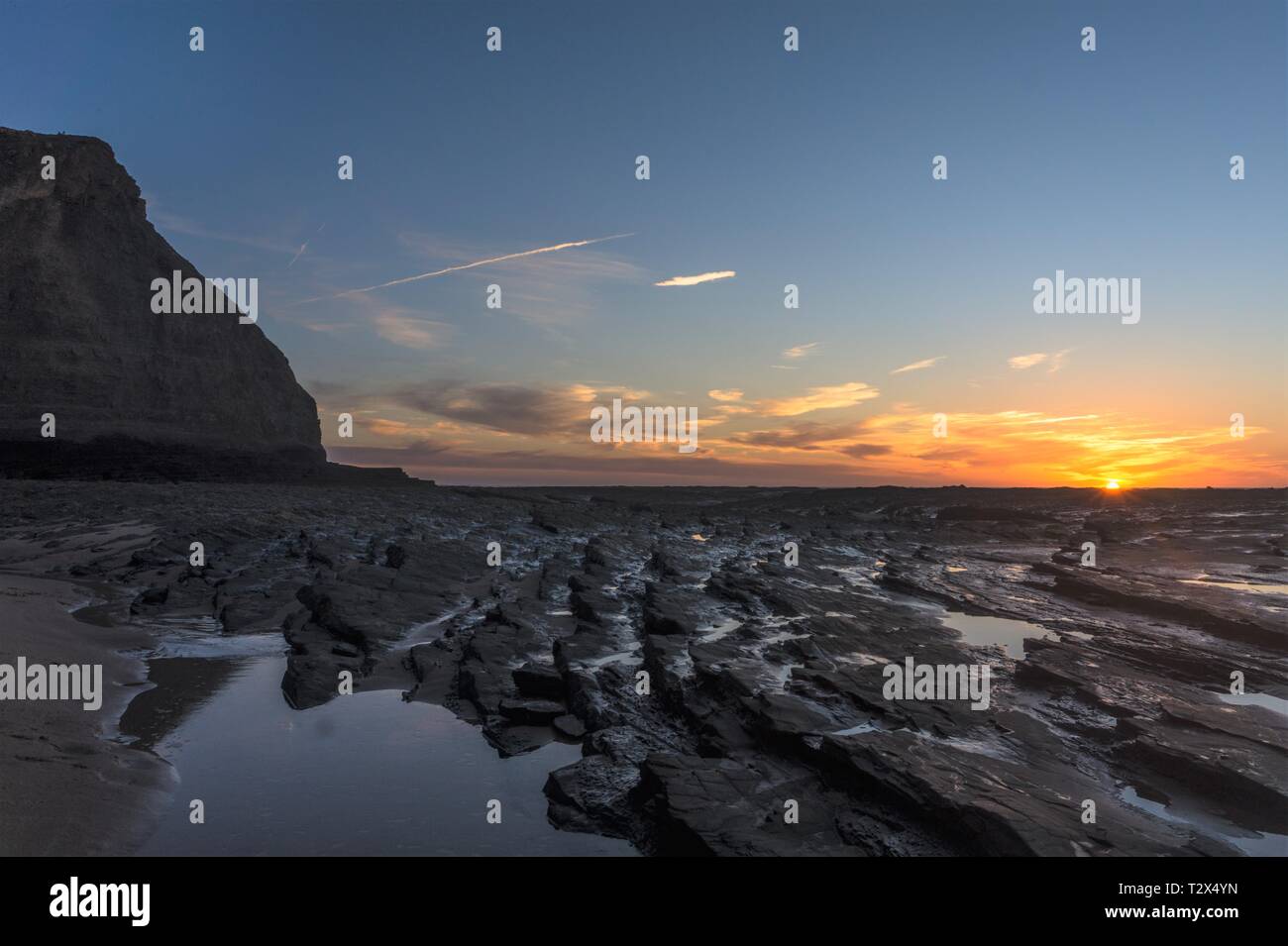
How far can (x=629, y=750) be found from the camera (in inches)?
343

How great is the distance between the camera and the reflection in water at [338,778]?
21.8ft

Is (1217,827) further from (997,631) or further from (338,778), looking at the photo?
(997,631)

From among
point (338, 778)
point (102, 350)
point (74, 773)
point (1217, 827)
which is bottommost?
point (1217, 827)

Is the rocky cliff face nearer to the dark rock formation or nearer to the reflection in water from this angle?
the dark rock formation

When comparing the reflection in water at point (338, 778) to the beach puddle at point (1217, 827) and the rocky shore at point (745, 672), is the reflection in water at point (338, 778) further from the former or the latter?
the beach puddle at point (1217, 827)

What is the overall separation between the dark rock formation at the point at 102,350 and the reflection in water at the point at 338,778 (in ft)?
194

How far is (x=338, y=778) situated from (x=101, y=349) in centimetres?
8015

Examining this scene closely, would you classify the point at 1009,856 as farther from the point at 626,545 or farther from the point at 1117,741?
the point at 626,545

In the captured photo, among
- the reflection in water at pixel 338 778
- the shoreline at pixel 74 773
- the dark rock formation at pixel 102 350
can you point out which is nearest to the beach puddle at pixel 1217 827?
the reflection in water at pixel 338 778

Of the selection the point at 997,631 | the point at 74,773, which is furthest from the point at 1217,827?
the point at 74,773

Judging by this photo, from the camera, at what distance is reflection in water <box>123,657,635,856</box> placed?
6.66m

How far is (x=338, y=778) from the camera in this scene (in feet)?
26.3

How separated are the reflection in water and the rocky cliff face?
5926 cm
